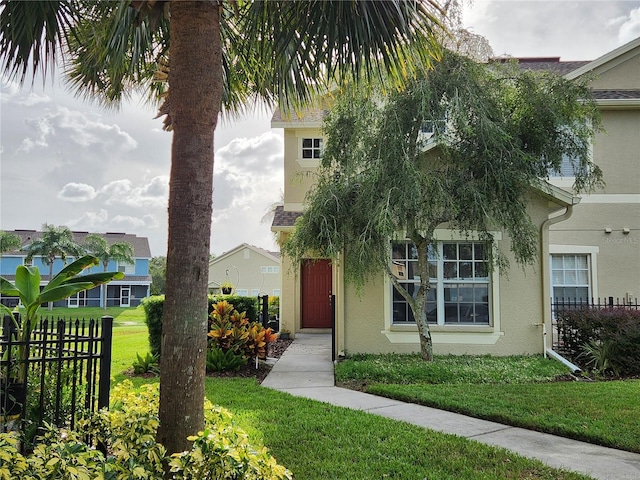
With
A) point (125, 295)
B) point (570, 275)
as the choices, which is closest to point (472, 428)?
point (570, 275)

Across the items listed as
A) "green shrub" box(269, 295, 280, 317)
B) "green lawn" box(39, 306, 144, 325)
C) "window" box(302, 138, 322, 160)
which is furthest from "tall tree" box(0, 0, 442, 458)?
"green lawn" box(39, 306, 144, 325)

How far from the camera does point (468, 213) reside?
906 centimetres

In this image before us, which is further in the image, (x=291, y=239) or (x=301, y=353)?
(x=301, y=353)

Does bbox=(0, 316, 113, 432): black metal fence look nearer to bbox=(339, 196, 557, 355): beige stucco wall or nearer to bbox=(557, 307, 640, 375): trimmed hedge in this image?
bbox=(339, 196, 557, 355): beige stucco wall

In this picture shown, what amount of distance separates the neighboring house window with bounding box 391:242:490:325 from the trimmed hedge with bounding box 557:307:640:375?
1838 millimetres

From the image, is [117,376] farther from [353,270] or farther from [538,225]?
[538,225]

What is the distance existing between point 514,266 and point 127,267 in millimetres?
45538

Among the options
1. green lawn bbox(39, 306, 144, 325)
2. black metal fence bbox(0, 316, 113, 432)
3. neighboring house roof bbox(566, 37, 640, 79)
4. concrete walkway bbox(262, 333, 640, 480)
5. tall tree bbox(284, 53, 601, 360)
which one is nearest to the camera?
black metal fence bbox(0, 316, 113, 432)

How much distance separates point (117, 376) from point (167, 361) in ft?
22.3

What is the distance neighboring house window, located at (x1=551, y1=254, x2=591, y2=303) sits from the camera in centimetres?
1319

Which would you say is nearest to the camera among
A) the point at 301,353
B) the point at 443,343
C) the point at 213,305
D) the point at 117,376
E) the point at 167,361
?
the point at 167,361

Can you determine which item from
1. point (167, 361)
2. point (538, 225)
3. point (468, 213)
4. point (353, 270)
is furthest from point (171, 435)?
point (538, 225)

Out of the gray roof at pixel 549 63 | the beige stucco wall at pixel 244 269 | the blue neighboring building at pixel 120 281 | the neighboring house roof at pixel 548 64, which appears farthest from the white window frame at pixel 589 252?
the blue neighboring building at pixel 120 281

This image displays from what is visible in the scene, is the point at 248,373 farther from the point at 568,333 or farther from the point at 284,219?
the point at 568,333
